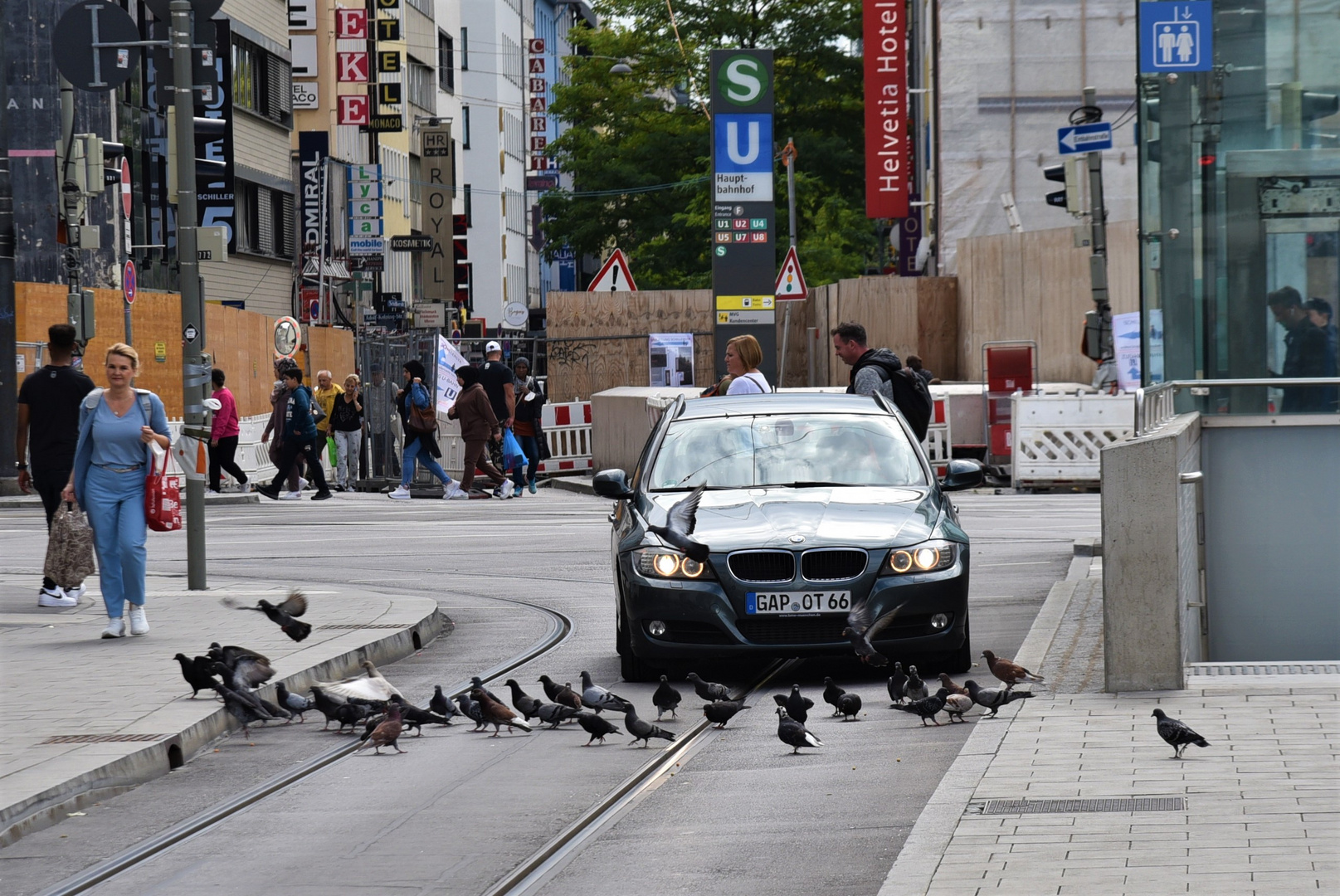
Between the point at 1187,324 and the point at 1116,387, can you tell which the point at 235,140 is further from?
the point at 1187,324

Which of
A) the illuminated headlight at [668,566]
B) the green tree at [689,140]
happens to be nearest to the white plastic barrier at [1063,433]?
the illuminated headlight at [668,566]

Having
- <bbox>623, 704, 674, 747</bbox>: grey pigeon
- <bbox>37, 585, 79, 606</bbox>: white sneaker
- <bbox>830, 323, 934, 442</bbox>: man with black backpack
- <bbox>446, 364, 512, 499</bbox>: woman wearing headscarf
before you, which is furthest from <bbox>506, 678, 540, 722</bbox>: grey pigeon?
<bbox>446, 364, 512, 499</bbox>: woman wearing headscarf

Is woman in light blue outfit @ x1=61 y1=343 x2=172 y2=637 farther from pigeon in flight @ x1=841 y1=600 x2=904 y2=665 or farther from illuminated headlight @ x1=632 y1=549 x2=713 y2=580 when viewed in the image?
pigeon in flight @ x1=841 y1=600 x2=904 y2=665

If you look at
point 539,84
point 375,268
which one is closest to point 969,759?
point 375,268

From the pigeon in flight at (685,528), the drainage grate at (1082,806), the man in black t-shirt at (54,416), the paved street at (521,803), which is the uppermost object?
the man in black t-shirt at (54,416)

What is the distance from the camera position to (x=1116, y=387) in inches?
1108

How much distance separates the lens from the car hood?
34.5 feet

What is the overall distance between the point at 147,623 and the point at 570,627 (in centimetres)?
265

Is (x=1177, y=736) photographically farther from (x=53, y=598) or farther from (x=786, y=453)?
(x=53, y=598)

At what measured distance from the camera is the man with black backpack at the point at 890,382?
13883mm

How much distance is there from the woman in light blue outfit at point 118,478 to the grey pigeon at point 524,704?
3659 millimetres

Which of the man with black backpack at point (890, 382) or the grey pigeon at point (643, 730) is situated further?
the man with black backpack at point (890, 382)

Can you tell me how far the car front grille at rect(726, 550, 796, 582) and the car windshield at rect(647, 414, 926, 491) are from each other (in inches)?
42.9

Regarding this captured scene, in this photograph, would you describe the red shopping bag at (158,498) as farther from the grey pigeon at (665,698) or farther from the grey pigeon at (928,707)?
the grey pigeon at (928,707)
